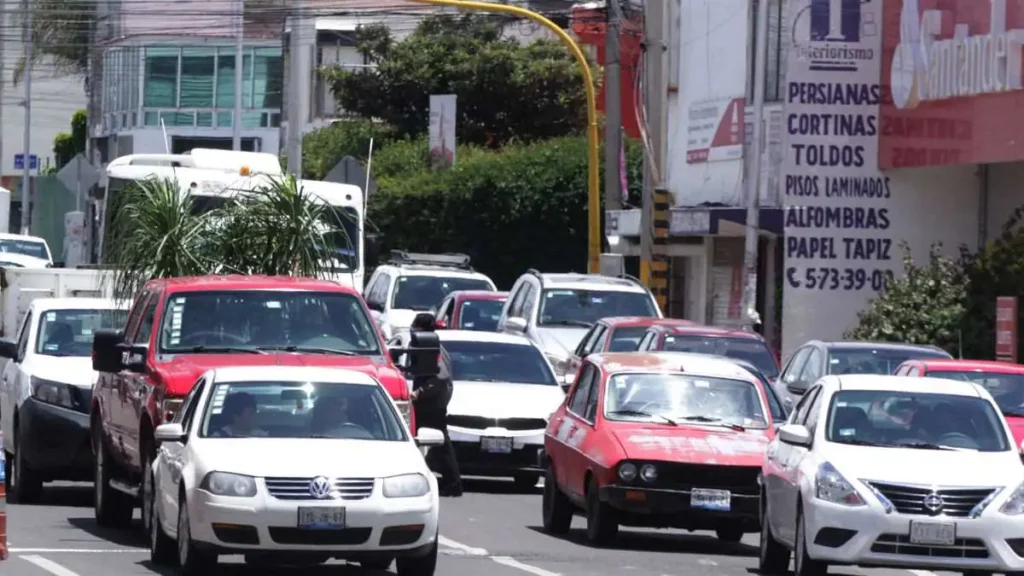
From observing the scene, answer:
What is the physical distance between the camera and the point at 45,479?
18812 millimetres

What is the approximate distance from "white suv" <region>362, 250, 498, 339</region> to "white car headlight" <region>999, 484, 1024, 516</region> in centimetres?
1792

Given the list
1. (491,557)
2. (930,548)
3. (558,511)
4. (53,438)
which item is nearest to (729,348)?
(558,511)

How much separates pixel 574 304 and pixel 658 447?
12.7 m

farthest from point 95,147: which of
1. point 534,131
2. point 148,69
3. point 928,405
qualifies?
point 928,405

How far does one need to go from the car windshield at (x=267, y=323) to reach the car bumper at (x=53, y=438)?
2980mm

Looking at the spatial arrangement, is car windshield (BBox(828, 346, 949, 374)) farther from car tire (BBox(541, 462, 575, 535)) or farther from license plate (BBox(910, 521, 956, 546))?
license plate (BBox(910, 521, 956, 546))

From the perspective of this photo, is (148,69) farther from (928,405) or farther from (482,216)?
(928,405)

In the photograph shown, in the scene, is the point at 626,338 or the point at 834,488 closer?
the point at 834,488

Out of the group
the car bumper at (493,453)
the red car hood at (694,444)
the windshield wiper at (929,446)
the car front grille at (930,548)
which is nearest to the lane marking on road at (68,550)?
the red car hood at (694,444)

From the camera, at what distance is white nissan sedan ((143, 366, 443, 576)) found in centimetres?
1234

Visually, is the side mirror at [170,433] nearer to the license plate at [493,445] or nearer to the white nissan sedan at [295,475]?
the white nissan sedan at [295,475]

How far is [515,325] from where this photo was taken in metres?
26.9

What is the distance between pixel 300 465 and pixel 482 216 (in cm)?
3298

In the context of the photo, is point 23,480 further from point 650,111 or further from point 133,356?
point 650,111
